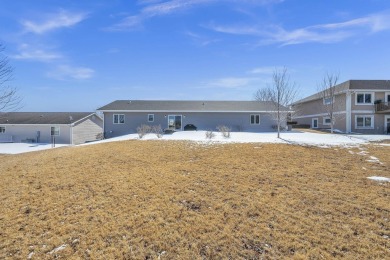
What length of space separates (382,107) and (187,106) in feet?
72.5

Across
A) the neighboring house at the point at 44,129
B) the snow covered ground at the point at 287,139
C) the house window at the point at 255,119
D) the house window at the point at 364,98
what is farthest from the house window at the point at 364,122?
the neighboring house at the point at 44,129

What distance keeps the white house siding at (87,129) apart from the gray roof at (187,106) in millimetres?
5309

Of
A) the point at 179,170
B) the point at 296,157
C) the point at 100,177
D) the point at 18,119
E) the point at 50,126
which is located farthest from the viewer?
the point at 18,119

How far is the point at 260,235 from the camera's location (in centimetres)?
418

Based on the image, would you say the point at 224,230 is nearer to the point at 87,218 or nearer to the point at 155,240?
the point at 155,240

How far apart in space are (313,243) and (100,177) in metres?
6.34

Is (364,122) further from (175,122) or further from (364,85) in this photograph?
(175,122)

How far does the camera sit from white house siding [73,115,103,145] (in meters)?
29.7

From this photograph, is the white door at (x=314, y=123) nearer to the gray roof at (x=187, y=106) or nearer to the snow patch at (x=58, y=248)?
the gray roof at (x=187, y=106)

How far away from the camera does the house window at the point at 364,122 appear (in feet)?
88.0

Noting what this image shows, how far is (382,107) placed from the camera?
25.8m

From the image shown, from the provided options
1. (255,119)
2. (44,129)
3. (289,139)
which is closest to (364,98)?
(255,119)

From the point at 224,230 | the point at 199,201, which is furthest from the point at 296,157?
the point at 224,230

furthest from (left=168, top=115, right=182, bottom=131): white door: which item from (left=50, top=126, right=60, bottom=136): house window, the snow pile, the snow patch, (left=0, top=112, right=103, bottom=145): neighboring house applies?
the snow patch
